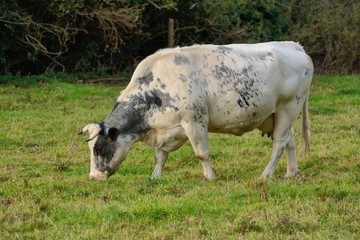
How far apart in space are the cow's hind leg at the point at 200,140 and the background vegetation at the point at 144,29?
11.4 m

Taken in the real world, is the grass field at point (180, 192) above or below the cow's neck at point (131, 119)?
below

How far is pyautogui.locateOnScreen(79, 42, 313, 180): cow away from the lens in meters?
10.0

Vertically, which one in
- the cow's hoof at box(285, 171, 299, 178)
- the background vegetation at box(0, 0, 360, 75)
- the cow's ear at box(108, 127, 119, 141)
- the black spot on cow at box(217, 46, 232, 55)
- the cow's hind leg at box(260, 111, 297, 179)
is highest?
the black spot on cow at box(217, 46, 232, 55)

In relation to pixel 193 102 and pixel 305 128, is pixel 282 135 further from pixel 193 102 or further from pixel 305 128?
pixel 193 102

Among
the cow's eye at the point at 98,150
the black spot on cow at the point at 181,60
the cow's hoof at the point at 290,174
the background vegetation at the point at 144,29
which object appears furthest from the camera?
the background vegetation at the point at 144,29

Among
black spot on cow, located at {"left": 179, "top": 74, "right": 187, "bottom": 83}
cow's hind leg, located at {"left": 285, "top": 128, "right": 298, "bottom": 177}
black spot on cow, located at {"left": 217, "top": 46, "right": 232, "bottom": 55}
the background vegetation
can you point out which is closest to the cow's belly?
black spot on cow, located at {"left": 179, "top": 74, "right": 187, "bottom": 83}

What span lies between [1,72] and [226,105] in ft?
42.6

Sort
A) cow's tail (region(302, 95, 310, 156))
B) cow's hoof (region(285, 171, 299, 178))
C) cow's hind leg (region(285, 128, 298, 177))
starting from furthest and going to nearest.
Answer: cow's tail (region(302, 95, 310, 156)), cow's hind leg (region(285, 128, 298, 177)), cow's hoof (region(285, 171, 299, 178))

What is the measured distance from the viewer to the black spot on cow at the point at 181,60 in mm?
10219

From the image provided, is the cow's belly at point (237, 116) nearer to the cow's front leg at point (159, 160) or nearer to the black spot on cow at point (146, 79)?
the cow's front leg at point (159, 160)

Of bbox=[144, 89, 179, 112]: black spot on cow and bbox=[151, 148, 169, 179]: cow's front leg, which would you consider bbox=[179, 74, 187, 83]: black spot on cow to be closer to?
bbox=[144, 89, 179, 112]: black spot on cow

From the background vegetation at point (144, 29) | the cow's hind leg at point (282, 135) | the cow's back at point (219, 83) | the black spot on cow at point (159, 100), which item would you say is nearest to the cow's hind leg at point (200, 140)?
the cow's back at point (219, 83)

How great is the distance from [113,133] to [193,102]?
1.04m

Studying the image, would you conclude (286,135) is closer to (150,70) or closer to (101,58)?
(150,70)
